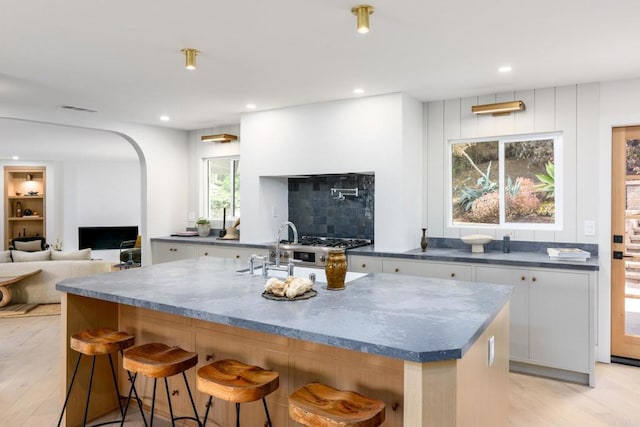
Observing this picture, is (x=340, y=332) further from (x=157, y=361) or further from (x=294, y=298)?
(x=157, y=361)

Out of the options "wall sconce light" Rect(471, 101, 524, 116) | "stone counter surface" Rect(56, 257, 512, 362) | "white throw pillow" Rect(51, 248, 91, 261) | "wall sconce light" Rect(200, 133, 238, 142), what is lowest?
"white throw pillow" Rect(51, 248, 91, 261)

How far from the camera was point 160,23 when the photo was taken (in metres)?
2.55

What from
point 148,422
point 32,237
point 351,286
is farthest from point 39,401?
point 32,237

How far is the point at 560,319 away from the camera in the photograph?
3.36m

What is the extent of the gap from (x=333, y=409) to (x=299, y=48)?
232 centimetres

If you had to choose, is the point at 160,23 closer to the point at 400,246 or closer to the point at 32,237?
the point at 400,246

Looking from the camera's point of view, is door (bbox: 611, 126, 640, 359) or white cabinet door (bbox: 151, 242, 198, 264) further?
white cabinet door (bbox: 151, 242, 198, 264)

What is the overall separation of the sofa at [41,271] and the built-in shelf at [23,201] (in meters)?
5.14

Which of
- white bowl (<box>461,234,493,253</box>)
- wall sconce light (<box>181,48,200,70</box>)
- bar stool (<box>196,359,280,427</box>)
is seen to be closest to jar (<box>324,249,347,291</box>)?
bar stool (<box>196,359,280,427</box>)

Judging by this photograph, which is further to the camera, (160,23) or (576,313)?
(576,313)

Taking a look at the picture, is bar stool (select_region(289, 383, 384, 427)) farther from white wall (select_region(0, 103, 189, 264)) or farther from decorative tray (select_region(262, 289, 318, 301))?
white wall (select_region(0, 103, 189, 264))

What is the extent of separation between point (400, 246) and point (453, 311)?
2.26 metres

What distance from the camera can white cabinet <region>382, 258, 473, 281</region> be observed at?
3.71 meters

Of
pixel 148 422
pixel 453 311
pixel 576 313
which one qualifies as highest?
pixel 453 311
